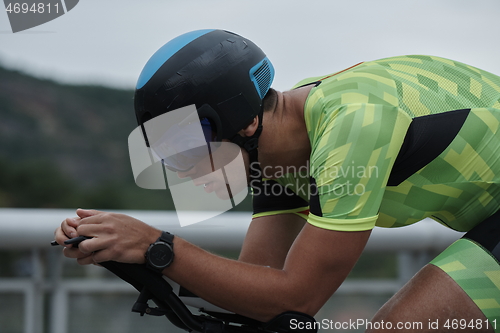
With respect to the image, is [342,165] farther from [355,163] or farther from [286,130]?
[286,130]

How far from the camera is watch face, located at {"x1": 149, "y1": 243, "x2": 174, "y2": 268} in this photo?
5.94 ft

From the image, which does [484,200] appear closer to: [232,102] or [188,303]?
[232,102]

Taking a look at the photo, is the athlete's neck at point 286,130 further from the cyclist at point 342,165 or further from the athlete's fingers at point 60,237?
the athlete's fingers at point 60,237

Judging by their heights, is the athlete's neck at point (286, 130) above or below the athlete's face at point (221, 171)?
above

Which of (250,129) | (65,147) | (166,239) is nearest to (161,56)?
(250,129)

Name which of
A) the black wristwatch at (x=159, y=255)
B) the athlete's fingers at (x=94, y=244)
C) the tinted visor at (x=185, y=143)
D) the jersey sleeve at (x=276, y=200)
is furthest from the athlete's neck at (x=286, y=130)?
the athlete's fingers at (x=94, y=244)

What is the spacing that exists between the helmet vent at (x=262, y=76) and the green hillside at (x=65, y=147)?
35.4 m

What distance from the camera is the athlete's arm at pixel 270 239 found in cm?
262

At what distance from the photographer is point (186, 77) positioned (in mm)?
2029

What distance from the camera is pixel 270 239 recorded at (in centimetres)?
265

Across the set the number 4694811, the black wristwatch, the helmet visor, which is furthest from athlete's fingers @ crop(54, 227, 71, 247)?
the number 4694811

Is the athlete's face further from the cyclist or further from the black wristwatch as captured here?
the black wristwatch

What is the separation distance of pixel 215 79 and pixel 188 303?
912 millimetres

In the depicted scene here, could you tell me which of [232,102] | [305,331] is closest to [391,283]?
[305,331]
